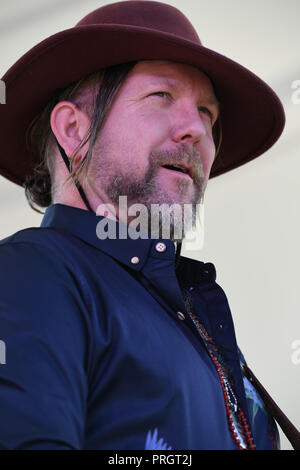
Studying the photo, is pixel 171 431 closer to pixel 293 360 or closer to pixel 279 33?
pixel 293 360

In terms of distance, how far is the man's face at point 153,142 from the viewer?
50.3 inches

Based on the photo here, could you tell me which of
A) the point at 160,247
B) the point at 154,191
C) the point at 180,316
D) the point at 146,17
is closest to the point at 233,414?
the point at 180,316

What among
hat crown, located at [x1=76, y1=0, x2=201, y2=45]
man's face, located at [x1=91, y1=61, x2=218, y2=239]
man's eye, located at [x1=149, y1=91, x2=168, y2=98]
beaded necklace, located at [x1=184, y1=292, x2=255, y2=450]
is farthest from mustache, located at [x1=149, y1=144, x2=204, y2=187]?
beaded necklace, located at [x1=184, y1=292, x2=255, y2=450]

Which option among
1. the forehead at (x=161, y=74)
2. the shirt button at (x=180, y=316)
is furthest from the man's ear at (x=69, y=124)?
the shirt button at (x=180, y=316)

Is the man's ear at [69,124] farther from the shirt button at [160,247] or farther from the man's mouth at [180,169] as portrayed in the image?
the shirt button at [160,247]

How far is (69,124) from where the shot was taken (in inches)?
54.6

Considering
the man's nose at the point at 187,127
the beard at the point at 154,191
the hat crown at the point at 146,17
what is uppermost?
the hat crown at the point at 146,17

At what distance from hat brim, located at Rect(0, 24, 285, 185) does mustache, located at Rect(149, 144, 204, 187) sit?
19cm

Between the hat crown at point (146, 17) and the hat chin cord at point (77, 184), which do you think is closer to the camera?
the hat chin cord at point (77, 184)

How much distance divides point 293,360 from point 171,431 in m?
0.98

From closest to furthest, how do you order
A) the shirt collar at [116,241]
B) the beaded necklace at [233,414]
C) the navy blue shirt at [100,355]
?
the navy blue shirt at [100,355], the beaded necklace at [233,414], the shirt collar at [116,241]

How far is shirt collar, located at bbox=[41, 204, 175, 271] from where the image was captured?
1.14 meters

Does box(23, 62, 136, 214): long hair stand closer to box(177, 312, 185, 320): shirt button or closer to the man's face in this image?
the man's face

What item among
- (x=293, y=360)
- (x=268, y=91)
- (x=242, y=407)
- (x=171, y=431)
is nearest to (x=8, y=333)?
(x=171, y=431)
